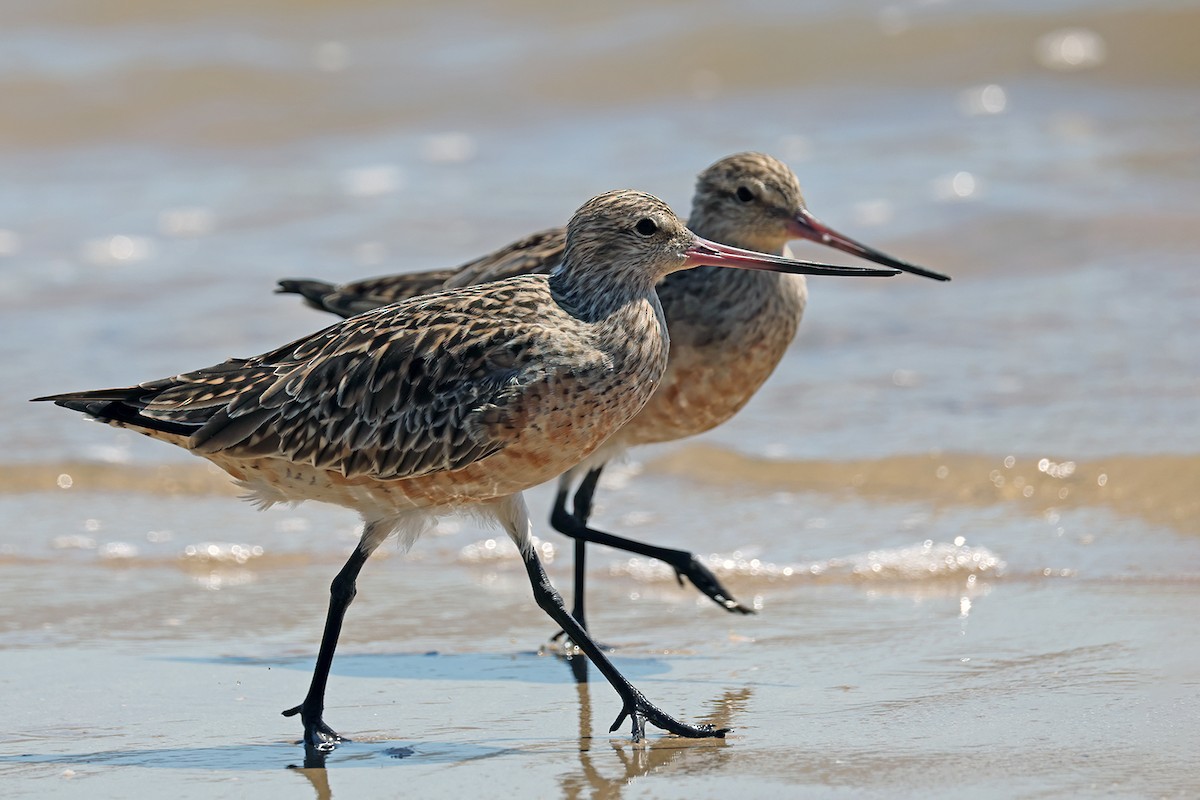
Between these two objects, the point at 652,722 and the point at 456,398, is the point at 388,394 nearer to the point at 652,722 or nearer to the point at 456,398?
the point at 456,398

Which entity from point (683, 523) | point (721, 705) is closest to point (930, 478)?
point (683, 523)

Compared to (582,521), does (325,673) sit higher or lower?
lower

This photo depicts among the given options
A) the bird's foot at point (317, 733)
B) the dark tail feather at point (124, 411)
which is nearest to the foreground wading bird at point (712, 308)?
the bird's foot at point (317, 733)

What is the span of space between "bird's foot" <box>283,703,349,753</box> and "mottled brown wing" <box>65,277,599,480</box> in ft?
2.56

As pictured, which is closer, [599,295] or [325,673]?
[325,673]

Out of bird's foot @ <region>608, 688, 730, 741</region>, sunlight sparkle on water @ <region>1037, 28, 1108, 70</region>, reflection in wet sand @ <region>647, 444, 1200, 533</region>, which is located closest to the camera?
bird's foot @ <region>608, 688, 730, 741</region>

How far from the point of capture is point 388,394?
5.94 metres

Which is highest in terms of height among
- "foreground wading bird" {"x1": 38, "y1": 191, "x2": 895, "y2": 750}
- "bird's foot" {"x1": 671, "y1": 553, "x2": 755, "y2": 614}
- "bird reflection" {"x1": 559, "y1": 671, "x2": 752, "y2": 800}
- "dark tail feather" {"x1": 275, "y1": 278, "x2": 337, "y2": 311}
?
"dark tail feather" {"x1": 275, "y1": 278, "x2": 337, "y2": 311}

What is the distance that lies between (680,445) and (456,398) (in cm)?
375

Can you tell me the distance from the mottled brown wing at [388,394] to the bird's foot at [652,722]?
91cm

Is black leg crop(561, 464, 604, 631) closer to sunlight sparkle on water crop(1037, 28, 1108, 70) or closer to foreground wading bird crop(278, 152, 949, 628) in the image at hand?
foreground wading bird crop(278, 152, 949, 628)

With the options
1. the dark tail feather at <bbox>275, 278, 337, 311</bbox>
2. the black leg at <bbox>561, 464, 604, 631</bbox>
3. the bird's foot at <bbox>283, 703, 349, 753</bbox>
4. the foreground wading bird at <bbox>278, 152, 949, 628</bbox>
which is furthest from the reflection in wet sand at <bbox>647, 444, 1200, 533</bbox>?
the bird's foot at <bbox>283, 703, 349, 753</bbox>

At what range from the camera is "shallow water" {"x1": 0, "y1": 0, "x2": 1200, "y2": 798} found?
5.82m

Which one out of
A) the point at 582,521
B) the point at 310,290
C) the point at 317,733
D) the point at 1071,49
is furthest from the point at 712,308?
the point at 1071,49
